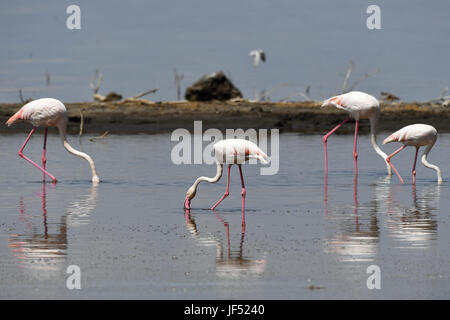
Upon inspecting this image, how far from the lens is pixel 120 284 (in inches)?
271

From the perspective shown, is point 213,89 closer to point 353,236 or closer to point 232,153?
point 232,153

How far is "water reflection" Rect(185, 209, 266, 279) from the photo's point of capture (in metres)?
7.27

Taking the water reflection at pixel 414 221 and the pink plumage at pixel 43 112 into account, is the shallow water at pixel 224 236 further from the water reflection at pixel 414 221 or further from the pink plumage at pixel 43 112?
the pink plumage at pixel 43 112

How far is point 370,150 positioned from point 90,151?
7171 millimetres

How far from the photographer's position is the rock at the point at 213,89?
37.7 m

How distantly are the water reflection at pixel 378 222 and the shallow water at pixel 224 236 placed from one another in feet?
0.06

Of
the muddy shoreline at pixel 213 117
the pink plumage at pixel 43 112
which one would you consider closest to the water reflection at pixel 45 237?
the pink plumage at pixel 43 112

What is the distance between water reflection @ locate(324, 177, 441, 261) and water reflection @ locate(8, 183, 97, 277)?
2.54m

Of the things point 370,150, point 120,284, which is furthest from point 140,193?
point 370,150

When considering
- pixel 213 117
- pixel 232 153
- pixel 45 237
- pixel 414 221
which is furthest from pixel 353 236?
pixel 213 117

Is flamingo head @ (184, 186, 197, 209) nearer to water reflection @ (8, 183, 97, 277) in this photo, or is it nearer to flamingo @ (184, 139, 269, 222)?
flamingo @ (184, 139, 269, 222)

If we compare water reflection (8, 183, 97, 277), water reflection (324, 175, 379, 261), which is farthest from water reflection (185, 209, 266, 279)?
water reflection (8, 183, 97, 277)

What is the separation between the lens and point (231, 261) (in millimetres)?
7785

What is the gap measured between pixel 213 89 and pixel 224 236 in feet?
95.4
